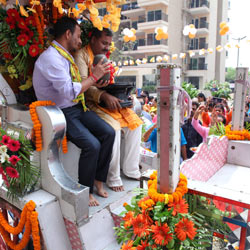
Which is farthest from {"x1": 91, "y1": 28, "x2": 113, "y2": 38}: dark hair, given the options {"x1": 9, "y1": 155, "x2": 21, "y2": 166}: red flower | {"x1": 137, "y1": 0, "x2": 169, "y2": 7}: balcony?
{"x1": 137, "y1": 0, "x2": 169, "y2": 7}: balcony

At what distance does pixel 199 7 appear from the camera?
2350 cm

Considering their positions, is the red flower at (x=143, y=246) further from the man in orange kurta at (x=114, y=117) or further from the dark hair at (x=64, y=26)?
the dark hair at (x=64, y=26)

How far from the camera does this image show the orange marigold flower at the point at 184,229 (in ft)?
4.94

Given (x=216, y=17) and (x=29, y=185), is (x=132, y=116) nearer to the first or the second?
(x=29, y=185)

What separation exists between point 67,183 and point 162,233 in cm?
84

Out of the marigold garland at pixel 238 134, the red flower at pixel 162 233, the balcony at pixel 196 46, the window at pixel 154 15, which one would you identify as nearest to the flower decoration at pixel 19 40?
the red flower at pixel 162 233

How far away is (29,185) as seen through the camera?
2.09 meters

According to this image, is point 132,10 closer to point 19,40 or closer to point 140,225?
point 19,40

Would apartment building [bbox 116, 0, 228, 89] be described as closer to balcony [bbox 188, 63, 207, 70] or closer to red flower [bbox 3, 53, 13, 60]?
balcony [bbox 188, 63, 207, 70]

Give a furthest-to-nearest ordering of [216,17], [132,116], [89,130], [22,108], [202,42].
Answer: [216,17] → [202,42] → [132,116] → [89,130] → [22,108]

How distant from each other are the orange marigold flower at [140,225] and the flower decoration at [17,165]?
94cm

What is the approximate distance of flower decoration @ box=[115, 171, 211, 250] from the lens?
151 cm

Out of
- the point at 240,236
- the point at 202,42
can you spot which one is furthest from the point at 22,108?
the point at 202,42

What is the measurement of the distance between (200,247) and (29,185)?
4.49 ft
